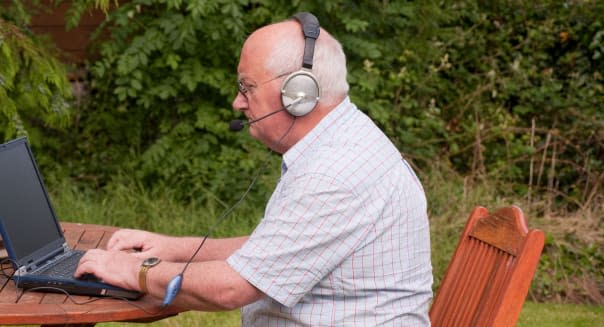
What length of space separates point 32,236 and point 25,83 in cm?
271

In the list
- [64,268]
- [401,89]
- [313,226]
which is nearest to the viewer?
[313,226]

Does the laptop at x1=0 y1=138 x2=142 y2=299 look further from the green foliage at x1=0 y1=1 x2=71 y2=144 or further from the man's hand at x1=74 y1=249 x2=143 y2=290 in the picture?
the green foliage at x1=0 y1=1 x2=71 y2=144

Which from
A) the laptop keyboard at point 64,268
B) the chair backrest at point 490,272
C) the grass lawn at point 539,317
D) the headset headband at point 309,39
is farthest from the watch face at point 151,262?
the grass lawn at point 539,317

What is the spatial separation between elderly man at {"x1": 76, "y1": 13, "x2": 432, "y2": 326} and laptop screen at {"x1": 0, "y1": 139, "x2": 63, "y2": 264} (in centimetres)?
26

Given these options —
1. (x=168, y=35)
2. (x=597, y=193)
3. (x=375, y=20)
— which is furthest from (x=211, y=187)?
(x=597, y=193)

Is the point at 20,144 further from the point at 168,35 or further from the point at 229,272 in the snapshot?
the point at 168,35

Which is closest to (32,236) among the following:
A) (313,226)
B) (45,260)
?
(45,260)

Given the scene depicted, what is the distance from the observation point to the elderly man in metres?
2.21

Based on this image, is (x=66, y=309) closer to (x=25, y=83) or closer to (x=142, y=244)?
(x=142, y=244)

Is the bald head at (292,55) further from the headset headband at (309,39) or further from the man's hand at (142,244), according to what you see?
the man's hand at (142,244)

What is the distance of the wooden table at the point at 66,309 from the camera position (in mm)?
2213

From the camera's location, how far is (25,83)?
5.10 meters

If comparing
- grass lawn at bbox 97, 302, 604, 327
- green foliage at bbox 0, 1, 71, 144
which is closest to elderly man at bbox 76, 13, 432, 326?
grass lawn at bbox 97, 302, 604, 327

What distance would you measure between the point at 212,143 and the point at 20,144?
4.38 metres
